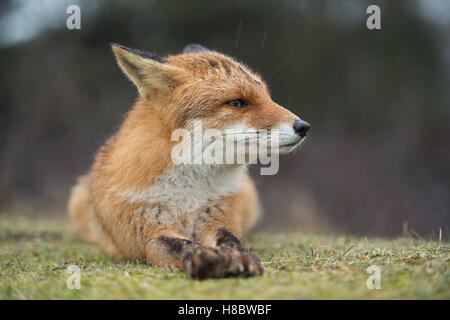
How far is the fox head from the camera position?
4254 mm

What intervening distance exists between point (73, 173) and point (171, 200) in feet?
36.6

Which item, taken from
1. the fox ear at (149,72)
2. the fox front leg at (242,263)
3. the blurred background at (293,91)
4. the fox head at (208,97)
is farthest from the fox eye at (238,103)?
the blurred background at (293,91)

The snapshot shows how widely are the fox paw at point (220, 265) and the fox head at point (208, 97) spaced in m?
1.31

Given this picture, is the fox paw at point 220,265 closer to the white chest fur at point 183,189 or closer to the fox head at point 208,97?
the white chest fur at point 183,189

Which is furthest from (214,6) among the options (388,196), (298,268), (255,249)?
(298,268)

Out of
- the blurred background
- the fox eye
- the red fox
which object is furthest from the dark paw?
the blurred background

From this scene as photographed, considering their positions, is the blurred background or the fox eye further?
the blurred background

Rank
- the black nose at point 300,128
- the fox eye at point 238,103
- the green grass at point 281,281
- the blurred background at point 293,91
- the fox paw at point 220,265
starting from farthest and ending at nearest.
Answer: the blurred background at point 293,91
the fox eye at point 238,103
the black nose at point 300,128
the fox paw at point 220,265
the green grass at point 281,281

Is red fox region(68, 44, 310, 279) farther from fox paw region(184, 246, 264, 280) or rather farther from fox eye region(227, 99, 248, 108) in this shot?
fox paw region(184, 246, 264, 280)

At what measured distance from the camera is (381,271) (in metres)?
3.26

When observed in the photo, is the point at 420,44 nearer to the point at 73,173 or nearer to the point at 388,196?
the point at 388,196

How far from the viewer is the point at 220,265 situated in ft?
10.6

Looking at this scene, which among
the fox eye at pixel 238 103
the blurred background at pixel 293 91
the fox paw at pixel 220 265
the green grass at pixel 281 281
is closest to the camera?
the green grass at pixel 281 281

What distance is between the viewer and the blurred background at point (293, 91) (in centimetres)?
1237
